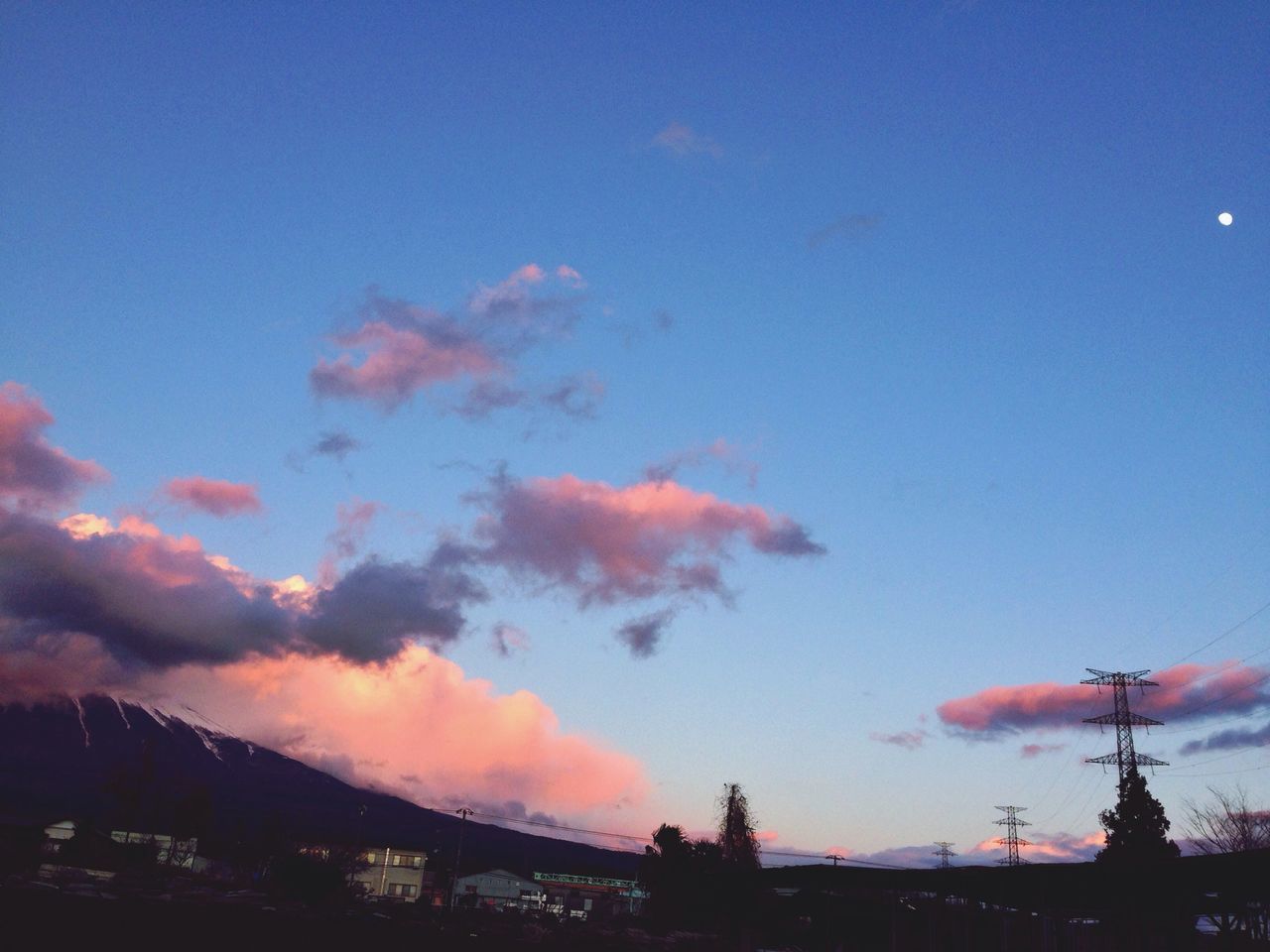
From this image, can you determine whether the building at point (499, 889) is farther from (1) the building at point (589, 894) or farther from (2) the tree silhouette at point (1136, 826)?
(2) the tree silhouette at point (1136, 826)

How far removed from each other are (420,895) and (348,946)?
98191 mm

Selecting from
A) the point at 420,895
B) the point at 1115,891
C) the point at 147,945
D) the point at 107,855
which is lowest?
the point at 420,895

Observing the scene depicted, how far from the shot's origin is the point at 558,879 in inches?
5364

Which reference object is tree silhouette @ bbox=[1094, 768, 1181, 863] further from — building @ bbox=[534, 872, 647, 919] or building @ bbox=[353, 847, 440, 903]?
building @ bbox=[353, 847, 440, 903]

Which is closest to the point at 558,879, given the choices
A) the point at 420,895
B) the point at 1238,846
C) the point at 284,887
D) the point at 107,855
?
the point at 420,895

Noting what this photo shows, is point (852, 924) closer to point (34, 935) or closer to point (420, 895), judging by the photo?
point (34, 935)

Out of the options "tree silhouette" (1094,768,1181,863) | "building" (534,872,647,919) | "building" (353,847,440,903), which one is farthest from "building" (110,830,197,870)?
"tree silhouette" (1094,768,1181,863)

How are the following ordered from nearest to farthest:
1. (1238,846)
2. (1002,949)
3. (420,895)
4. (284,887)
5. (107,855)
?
1. (1002,949)
2. (1238,846)
3. (284,887)
4. (107,855)
5. (420,895)

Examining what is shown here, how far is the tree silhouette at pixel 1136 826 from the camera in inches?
2197

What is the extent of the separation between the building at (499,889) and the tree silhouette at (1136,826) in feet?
277

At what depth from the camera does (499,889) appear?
130875 millimetres

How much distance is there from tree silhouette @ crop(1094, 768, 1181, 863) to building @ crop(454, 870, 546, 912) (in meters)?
84.4

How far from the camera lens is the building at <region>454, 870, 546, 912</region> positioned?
12564 centimetres

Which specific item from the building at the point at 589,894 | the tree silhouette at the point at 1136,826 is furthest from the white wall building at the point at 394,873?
the tree silhouette at the point at 1136,826
